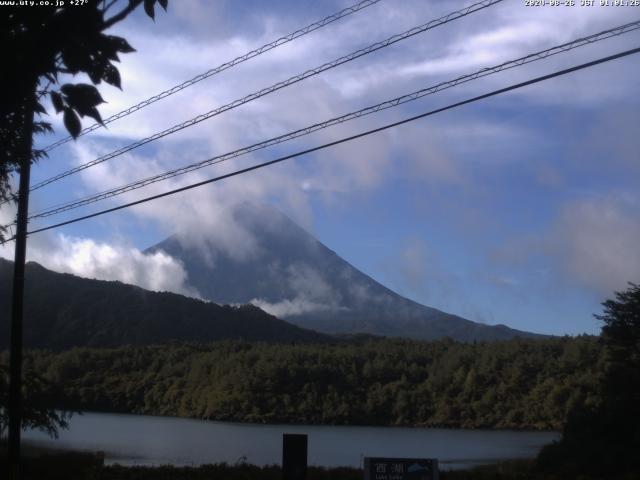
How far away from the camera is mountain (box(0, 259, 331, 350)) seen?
78625 millimetres

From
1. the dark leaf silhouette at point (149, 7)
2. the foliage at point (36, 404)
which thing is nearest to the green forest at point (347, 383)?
the foliage at point (36, 404)

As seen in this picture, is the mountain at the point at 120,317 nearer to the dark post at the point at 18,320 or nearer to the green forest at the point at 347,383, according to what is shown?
the green forest at the point at 347,383

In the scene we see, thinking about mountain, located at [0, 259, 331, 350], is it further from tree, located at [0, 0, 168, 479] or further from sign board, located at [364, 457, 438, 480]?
tree, located at [0, 0, 168, 479]

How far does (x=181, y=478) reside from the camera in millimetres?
19109

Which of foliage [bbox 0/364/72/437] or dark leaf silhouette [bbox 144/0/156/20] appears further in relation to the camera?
foliage [bbox 0/364/72/437]

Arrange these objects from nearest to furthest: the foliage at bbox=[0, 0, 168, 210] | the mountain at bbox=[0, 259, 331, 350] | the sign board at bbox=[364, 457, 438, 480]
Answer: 1. the foliage at bbox=[0, 0, 168, 210]
2. the sign board at bbox=[364, 457, 438, 480]
3. the mountain at bbox=[0, 259, 331, 350]

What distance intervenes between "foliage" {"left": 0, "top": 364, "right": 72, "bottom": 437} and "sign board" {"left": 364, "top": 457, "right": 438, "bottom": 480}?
361 inches

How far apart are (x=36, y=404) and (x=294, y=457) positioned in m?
8.71

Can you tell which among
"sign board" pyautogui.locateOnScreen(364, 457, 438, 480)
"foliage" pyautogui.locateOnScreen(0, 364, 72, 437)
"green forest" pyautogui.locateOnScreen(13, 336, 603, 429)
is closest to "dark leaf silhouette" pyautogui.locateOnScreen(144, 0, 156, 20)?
"sign board" pyautogui.locateOnScreen(364, 457, 438, 480)

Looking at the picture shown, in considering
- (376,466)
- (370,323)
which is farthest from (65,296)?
(370,323)

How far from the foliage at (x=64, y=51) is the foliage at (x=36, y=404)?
43.8ft

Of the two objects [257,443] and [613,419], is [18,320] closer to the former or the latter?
[613,419]

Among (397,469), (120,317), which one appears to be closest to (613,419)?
(397,469)

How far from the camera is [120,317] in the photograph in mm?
92438
